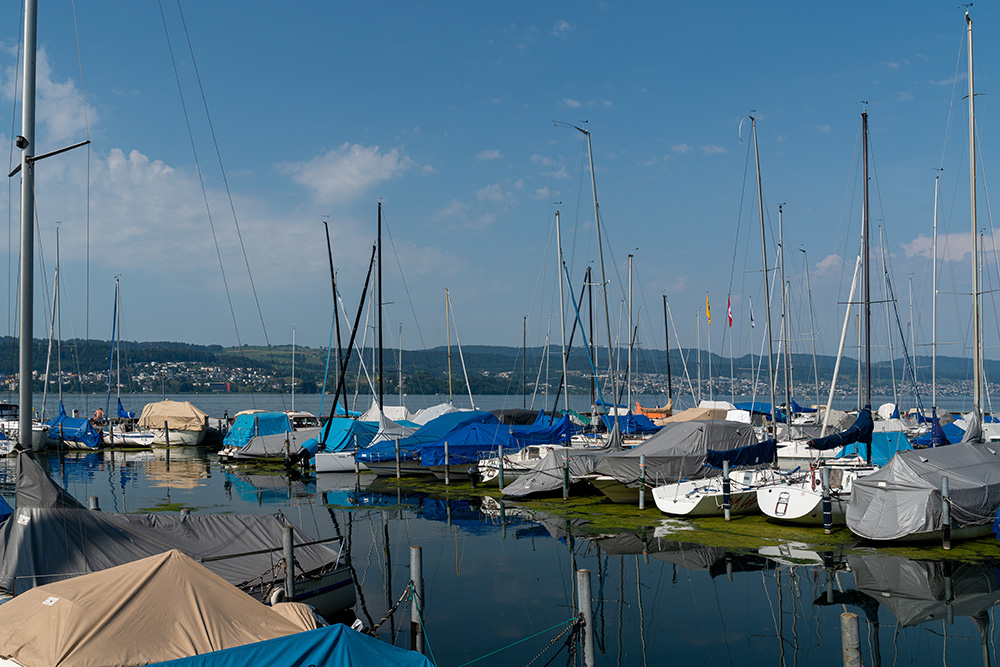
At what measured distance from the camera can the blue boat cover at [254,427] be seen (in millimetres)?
53188

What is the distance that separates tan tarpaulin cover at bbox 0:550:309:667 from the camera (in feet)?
30.7

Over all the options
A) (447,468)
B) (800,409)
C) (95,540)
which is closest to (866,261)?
(447,468)

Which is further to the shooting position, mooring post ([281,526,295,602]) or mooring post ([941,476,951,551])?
mooring post ([941,476,951,551])

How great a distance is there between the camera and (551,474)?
31.8 metres

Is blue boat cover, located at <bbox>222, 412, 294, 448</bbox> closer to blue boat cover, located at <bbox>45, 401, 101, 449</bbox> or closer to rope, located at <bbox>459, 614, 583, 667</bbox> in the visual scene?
blue boat cover, located at <bbox>45, 401, 101, 449</bbox>

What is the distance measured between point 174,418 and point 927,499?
57.3m

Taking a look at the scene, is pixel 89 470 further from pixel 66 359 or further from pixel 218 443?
pixel 66 359

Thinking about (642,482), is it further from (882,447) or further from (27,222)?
(27,222)

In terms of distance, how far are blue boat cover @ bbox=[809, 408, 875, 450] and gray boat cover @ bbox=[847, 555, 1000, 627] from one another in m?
6.70

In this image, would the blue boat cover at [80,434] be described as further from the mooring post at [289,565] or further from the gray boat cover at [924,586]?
the gray boat cover at [924,586]

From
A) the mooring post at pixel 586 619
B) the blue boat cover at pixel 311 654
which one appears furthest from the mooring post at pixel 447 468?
the blue boat cover at pixel 311 654

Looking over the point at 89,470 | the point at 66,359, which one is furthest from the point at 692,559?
the point at 66,359

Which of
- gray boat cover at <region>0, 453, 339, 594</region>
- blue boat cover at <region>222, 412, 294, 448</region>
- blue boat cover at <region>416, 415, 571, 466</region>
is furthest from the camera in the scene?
blue boat cover at <region>222, 412, 294, 448</region>

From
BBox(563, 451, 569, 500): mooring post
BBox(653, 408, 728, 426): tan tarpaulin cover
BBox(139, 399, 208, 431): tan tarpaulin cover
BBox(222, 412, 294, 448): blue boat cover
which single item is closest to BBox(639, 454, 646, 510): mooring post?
BBox(563, 451, 569, 500): mooring post
